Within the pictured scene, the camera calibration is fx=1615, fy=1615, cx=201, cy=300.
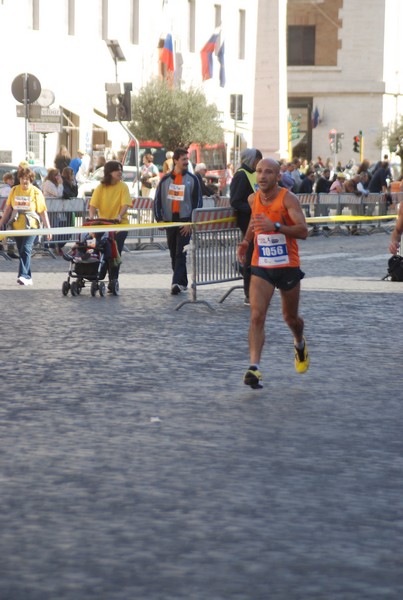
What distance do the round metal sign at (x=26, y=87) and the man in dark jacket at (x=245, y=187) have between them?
39.1 ft

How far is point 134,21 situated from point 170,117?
5094 mm

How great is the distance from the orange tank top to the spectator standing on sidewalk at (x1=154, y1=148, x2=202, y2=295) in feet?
24.4

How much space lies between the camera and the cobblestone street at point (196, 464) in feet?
18.3

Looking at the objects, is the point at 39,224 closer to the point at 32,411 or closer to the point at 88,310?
the point at 88,310

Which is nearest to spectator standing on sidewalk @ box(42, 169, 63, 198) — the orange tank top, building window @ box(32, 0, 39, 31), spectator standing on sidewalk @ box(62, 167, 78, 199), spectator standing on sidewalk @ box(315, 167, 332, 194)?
spectator standing on sidewalk @ box(62, 167, 78, 199)

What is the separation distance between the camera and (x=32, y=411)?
925cm

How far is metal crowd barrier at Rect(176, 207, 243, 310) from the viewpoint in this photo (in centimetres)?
1734

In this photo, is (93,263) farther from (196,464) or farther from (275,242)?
(196,464)

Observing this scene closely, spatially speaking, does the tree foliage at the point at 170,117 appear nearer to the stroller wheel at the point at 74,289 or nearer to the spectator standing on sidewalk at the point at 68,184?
the spectator standing on sidewalk at the point at 68,184

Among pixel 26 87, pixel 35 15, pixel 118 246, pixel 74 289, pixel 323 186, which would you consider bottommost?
pixel 74 289

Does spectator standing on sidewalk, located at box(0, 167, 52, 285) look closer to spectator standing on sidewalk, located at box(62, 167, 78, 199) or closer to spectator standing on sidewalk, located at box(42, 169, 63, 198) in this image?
spectator standing on sidewalk, located at box(42, 169, 63, 198)

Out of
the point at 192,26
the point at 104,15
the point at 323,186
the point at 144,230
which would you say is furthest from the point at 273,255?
the point at 192,26

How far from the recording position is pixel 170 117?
181ft

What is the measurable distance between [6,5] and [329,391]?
4002cm
